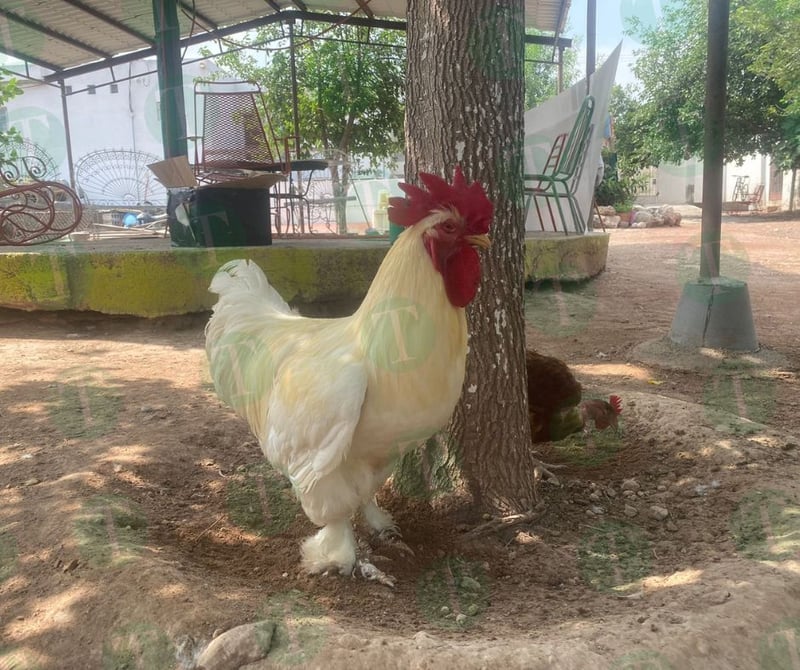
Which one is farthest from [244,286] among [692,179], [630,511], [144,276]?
[692,179]

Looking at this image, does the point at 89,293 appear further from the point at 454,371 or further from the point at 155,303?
the point at 454,371


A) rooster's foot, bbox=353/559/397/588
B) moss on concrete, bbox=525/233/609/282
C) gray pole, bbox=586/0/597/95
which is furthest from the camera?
gray pole, bbox=586/0/597/95

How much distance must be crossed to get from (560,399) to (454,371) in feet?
5.05

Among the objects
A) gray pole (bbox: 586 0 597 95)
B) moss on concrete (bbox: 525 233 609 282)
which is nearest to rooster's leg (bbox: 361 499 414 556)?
moss on concrete (bbox: 525 233 609 282)

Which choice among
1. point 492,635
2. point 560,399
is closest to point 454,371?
point 492,635

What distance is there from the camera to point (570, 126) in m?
9.73

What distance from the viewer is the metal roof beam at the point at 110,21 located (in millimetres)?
8805

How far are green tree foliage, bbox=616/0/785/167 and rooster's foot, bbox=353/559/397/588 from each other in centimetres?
2109

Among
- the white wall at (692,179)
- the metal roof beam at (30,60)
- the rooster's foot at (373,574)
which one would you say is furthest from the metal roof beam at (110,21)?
the white wall at (692,179)

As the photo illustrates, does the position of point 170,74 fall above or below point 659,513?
above

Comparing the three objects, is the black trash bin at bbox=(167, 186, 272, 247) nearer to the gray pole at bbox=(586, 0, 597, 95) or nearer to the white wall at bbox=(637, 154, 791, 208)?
the gray pole at bbox=(586, 0, 597, 95)

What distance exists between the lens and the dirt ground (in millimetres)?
1779

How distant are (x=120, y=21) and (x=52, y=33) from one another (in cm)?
106

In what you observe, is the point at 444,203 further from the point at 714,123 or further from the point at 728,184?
the point at 728,184
